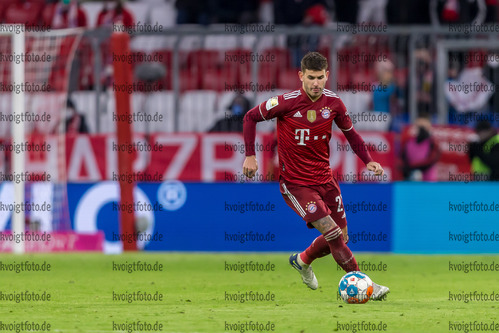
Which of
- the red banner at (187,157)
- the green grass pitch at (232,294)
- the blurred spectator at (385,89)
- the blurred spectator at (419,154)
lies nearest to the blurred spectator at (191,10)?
the red banner at (187,157)

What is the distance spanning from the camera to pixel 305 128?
10805 millimetres

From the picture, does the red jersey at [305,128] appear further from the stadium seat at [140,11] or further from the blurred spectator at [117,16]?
the stadium seat at [140,11]

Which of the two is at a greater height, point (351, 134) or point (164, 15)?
point (164, 15)

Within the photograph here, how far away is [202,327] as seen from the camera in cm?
888

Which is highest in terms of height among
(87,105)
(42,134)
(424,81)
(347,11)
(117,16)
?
(347,11)

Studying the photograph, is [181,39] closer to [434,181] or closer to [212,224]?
[212,224]

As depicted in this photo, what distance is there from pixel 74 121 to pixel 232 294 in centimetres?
812

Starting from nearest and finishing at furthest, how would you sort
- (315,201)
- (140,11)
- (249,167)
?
(249,167)
(315,201)
(140,11)

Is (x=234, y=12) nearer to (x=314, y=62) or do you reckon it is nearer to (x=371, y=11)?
(x=371, y=11)

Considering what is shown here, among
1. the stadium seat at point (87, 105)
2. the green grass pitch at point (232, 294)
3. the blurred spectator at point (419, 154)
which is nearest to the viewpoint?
the green grass pitch at point (232, 294)

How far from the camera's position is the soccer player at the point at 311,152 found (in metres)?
10.6

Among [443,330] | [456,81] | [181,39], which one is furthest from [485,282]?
[181,39]

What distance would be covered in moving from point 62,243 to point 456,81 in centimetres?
699

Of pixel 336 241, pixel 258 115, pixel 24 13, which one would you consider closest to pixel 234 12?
pixel 24 13
